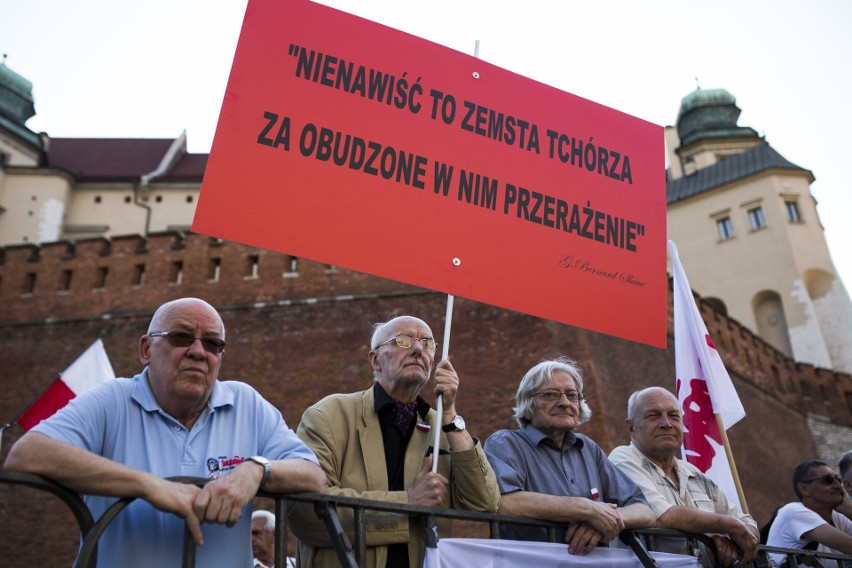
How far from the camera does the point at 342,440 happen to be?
3297 mm

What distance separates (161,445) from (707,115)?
3639 cm

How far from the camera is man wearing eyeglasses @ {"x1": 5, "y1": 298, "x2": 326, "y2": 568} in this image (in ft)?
7.54

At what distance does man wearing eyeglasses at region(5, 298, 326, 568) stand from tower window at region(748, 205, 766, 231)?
94.5 feet

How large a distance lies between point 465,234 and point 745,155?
29.8 metres

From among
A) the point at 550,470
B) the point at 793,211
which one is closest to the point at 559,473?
the point at 550,470

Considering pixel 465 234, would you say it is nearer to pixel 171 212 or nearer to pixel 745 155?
pixel 171 212

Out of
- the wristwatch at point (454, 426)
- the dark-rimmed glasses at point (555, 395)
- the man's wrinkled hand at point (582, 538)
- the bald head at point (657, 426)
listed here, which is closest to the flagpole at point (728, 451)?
the bald head at point (657, 426)

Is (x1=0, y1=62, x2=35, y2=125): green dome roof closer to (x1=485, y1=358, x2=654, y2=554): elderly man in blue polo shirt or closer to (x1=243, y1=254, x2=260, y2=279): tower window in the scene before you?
(x1=243, y1=254, x2=260, y2=279): tower window

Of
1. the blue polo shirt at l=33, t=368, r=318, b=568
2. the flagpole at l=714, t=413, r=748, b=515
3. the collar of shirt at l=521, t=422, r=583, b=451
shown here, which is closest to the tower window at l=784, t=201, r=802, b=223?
the flagpole at l=714, t=413, r=748, b=515

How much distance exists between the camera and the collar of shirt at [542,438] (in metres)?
3.71

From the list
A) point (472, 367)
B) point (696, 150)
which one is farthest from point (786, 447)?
point (696, 150)

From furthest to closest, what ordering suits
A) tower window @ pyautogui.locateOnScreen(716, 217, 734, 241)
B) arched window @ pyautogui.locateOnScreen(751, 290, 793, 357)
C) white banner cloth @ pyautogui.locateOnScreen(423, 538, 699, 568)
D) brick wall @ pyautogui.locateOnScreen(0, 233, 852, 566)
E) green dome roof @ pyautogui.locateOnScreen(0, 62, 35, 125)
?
green dome roof @ pyautogui.locateOnScreen(0, 62, 35, 125), tower window @ pyautogui.locateOnScreen(716, 217, 734, 241), arched window @ pyautogui.locateOnScreen(751, 290, 793, 357), brick wall @ pyautogui.locateOnScreen(0, 233, 852, 566), white banner cloth @ pyautogui.locateOnScreen(423, 538, 699, 568)

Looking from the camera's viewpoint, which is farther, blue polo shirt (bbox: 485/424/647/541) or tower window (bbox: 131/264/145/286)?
tower window (bbox: 131/264/145/286)

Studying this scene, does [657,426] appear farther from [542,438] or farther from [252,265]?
[252,265]
